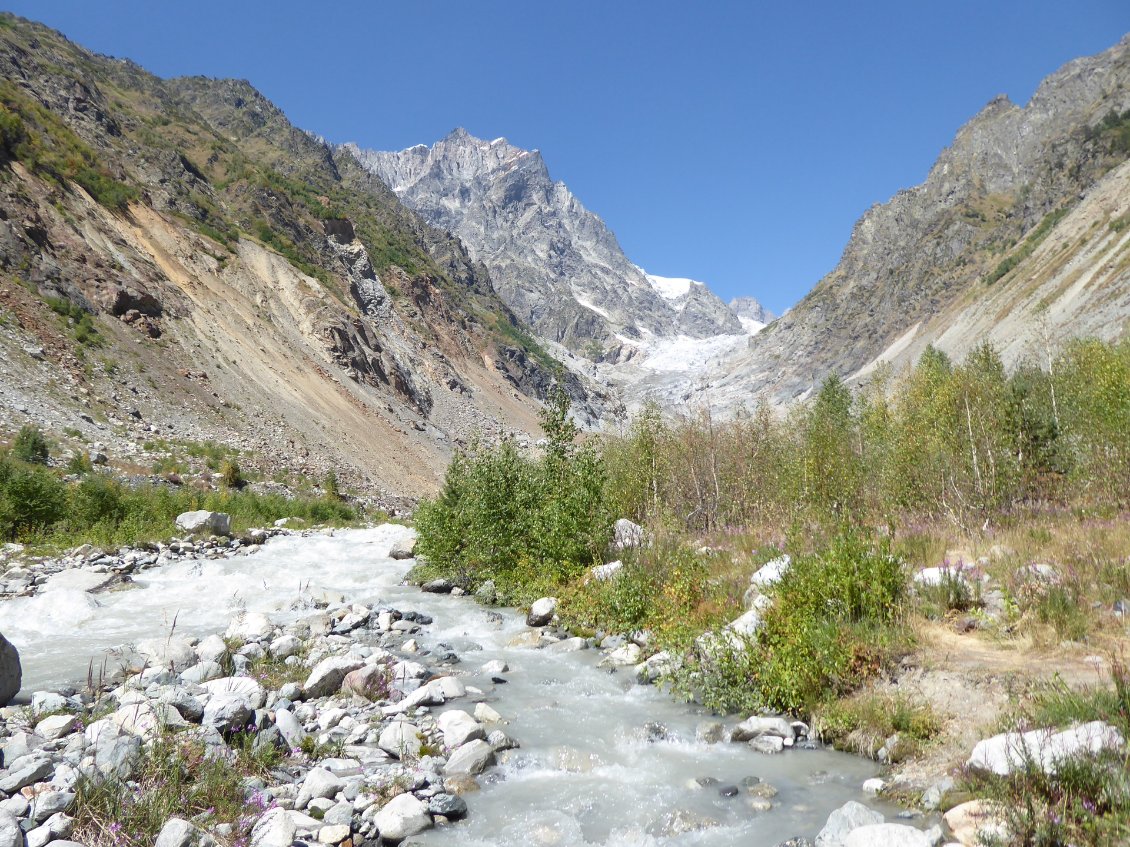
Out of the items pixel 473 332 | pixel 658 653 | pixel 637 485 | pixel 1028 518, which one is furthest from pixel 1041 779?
pixel 473 332

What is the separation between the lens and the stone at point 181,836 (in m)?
4.73

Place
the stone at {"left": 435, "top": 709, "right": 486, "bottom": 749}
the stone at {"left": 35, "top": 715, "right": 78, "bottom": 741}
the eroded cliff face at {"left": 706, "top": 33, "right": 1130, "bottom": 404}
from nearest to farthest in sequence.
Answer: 1. the stone at {"left": 35, "top": 715, "right": 78, "bottom": 741}
2. the stone at {"left": 435, "top": 709, "right": 486, "bottom": 749}
3. the eroded cliff face at {"left": 706, "top": 33, "right": 1130, "bottom": 404}

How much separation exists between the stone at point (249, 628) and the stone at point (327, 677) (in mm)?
2731

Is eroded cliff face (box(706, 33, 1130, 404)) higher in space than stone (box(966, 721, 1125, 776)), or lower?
higher

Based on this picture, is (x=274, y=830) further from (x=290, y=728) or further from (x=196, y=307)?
(x=196, y=307)

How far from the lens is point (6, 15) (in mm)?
69562

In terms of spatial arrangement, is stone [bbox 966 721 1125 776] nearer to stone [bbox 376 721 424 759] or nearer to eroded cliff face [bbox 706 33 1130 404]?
stone [bbox 376 721 424 759]

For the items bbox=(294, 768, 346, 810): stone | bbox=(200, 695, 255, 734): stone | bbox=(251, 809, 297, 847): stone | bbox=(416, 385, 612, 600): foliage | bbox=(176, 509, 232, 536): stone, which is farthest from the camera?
bbox=(176, 509, 232, 536): stone

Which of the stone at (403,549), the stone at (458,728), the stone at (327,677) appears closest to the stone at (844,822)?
the stone at (458,728)

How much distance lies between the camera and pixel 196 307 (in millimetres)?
41281

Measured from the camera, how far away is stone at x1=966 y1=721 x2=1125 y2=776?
4828mm

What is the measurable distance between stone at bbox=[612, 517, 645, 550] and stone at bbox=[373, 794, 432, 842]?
903 centimetres

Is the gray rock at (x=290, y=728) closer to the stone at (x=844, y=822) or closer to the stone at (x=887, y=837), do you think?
the stone at (x=844, y=822)

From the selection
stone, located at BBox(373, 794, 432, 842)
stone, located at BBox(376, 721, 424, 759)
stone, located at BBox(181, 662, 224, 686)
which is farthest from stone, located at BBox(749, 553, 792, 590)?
stone, located at BBox(181, 662, 224, 686)
